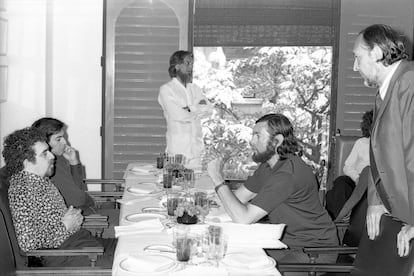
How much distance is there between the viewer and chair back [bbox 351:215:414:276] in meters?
2.33

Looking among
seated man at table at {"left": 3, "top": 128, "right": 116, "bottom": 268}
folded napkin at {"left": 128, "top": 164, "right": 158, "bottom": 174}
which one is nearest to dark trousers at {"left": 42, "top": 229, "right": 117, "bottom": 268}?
seated man at table at {"left": 3, "top": 128, "right": 116, "bottom": 268}

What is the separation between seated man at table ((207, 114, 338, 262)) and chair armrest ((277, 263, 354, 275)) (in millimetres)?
381

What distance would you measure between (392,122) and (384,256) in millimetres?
523

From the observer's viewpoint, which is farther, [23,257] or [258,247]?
[23,257]

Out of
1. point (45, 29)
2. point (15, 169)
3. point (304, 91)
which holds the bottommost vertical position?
point (15, 169)

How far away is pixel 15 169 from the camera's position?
3.08 meters

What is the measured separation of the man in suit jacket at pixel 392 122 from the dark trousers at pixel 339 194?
2011 millimetres

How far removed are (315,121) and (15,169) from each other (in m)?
3.93

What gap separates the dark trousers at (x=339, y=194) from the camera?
4.55m

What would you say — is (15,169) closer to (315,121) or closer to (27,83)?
(27,83)

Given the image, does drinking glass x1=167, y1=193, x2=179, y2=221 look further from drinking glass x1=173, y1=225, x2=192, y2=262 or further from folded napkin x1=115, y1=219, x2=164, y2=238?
drinking glass x1=173, y1=225, x2=192, y2=262

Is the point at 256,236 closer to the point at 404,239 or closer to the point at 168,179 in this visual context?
the point at 404,239

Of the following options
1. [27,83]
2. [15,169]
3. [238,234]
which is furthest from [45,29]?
[238,234]

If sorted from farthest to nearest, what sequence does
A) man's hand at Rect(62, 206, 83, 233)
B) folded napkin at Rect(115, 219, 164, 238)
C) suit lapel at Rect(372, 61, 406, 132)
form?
man's hand at Rect(62, 206, 83, 233) → folded napkin at Rect(115, 219, 164, 238) → suit lapel at Rect(372, 61, 406, 132)
